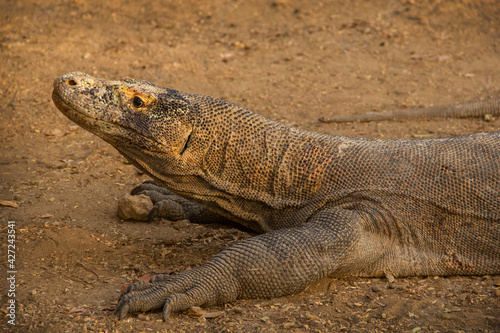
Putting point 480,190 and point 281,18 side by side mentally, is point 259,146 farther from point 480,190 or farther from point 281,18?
point 281,18

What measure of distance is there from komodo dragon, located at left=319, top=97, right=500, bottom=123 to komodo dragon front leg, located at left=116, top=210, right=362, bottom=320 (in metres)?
3.52

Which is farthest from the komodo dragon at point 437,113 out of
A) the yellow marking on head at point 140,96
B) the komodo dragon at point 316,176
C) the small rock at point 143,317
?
the small rock at point 143,317

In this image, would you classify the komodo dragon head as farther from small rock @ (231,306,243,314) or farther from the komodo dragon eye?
small rock @ (231,306,243,314)

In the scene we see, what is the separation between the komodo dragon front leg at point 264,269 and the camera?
3391 millimetres

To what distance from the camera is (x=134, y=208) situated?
467 centimetres

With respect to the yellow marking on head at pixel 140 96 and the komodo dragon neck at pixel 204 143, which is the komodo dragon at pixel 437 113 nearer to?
the komodo dragon neck at pixel 204 143

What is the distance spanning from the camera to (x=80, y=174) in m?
5.53

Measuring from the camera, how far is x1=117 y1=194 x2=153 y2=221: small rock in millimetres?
4664

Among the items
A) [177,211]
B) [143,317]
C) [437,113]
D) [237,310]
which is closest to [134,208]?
[177,211]

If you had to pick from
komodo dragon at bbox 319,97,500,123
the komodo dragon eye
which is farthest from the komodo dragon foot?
komodo dragon at bbox 319,97,500,123

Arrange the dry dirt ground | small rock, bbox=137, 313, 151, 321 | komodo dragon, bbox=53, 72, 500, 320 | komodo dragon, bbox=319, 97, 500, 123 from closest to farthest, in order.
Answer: small rock, bbox=137, 313, 151, 321
the dry dirt ground
komodo dragon, bbox=53, 72, 500, 320
komodo dragon, bbox=319, 97, 500, 123

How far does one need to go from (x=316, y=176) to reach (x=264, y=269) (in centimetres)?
86

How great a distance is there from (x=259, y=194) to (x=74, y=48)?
671cm

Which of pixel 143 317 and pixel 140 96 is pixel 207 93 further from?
pixel 143 317
